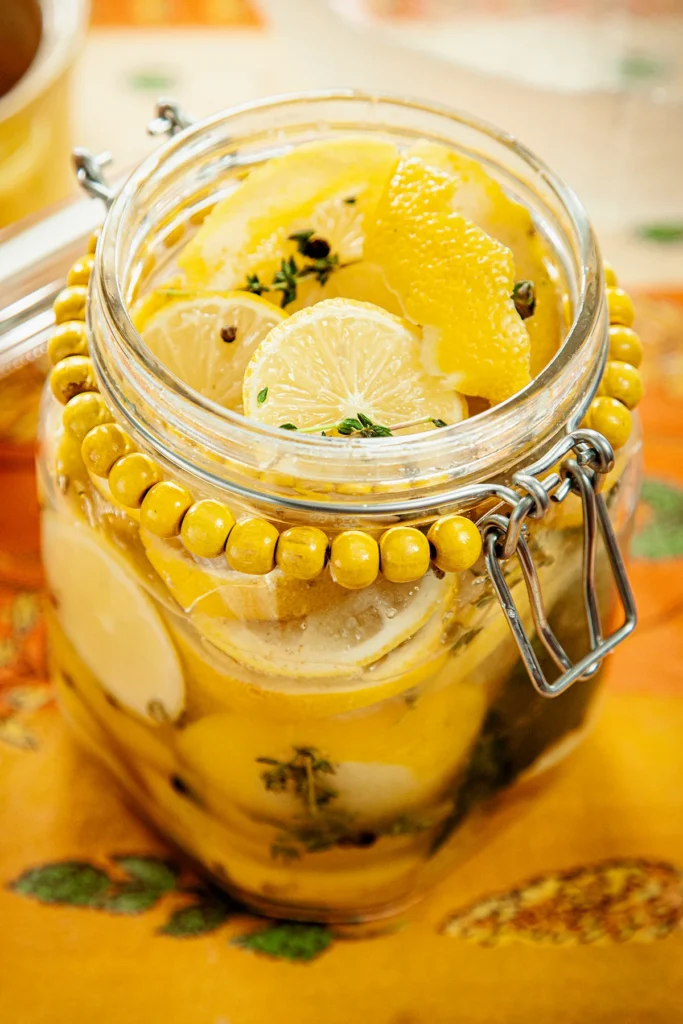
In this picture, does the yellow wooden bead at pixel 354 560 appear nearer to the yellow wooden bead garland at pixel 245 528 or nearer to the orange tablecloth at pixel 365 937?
the yellow wooden bead garland at pixel 245 528

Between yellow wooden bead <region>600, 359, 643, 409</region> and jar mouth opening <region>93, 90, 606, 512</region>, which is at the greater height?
jar mouth opening <region>93, 90, 606, 512</region>

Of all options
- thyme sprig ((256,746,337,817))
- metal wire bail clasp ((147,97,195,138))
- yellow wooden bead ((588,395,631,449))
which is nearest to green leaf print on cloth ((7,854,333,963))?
thyme sprig ((256,746,337,817))

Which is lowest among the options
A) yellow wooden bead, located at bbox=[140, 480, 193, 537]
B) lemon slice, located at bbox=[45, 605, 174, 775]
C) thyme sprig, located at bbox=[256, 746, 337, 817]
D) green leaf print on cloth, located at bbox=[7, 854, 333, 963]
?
green leaf print on cloth, located at bbox=[7, 854, 333, 963]

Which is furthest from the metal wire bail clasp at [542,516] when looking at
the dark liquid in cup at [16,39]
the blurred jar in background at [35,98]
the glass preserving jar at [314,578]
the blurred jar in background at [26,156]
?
the dark liquid in cup at [16,39]

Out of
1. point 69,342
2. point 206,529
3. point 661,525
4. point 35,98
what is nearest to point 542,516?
point 206,529

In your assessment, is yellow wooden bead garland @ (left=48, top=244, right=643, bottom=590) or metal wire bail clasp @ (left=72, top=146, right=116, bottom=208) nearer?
yellow wooden bead garland @ (left=48, top=244, right=643, bottom=590)

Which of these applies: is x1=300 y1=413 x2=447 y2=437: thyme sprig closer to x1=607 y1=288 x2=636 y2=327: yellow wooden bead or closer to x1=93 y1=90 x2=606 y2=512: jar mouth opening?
x1=93 y1=90 x2=606 y2=512: jar mouth opening

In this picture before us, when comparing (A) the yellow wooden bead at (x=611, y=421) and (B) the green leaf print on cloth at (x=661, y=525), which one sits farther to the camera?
(B) the green leaf print on cloth at (x=661, y=525)
